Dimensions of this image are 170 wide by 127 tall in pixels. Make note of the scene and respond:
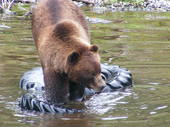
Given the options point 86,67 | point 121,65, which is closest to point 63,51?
point 86,67

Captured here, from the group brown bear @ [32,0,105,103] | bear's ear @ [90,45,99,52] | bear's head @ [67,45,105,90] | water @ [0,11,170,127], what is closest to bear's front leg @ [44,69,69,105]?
brown bear @ [32,0,105,103]

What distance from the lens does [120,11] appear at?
69.5 feet

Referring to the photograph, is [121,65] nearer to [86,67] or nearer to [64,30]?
[64,30]

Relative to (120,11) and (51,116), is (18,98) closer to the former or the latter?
(51,116)

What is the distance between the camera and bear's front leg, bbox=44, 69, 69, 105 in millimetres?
7887

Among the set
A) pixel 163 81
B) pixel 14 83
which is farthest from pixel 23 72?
pixel 163 81

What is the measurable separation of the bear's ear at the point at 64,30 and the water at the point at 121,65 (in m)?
1.02

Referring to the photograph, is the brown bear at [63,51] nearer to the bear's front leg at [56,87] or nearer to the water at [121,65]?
the bear's front leg at [56,87]

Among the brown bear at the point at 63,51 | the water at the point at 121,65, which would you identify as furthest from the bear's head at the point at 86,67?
the water at the point at 121,65

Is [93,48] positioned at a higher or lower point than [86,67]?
higher

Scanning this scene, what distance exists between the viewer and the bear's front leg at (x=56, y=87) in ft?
25.9

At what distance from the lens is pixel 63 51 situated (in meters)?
7.56

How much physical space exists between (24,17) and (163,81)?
9645 millimetres

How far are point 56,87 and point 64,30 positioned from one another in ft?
2.57
